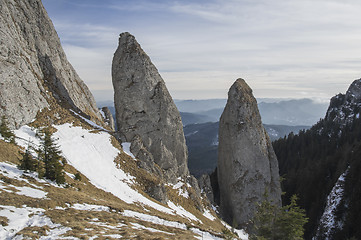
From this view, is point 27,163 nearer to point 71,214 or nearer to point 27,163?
point 27,163

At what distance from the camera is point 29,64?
35469mm

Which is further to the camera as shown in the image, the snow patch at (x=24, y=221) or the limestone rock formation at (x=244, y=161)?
the limestone rock formation at (x=244, y=161)

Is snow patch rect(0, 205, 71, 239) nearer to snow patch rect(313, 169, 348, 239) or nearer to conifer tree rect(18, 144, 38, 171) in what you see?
conifer tree rect(18, 144, 38, 171)

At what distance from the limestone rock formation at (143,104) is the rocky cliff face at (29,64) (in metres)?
10.0

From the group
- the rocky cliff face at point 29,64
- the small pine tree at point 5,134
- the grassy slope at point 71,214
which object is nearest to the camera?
the grassy slope at point 71,214

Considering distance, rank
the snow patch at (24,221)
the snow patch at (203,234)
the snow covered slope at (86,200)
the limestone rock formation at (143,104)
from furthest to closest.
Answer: the limestone rock formation at (143,104) < the snow patch at (203,234) < the snow covered slope at (86,200) < the snow patch at (24,221)

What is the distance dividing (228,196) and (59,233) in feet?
152

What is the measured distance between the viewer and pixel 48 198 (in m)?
17.5

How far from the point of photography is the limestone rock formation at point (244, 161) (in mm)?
51531

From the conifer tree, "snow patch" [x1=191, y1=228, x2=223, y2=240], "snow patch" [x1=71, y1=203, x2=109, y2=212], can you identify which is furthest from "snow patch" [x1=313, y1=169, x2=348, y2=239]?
the conifer tree

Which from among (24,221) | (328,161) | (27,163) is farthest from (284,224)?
(328,161)

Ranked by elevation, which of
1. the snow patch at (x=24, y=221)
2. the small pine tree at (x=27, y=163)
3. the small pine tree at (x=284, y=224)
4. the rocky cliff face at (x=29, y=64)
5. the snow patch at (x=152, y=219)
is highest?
the rocky cliff face at (x=29, y=64)

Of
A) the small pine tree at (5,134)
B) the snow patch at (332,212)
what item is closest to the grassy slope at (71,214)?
the small pine tree at (5,134)

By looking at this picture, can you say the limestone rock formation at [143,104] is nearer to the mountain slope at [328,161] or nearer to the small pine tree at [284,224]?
the small pine tree at [284,224]
